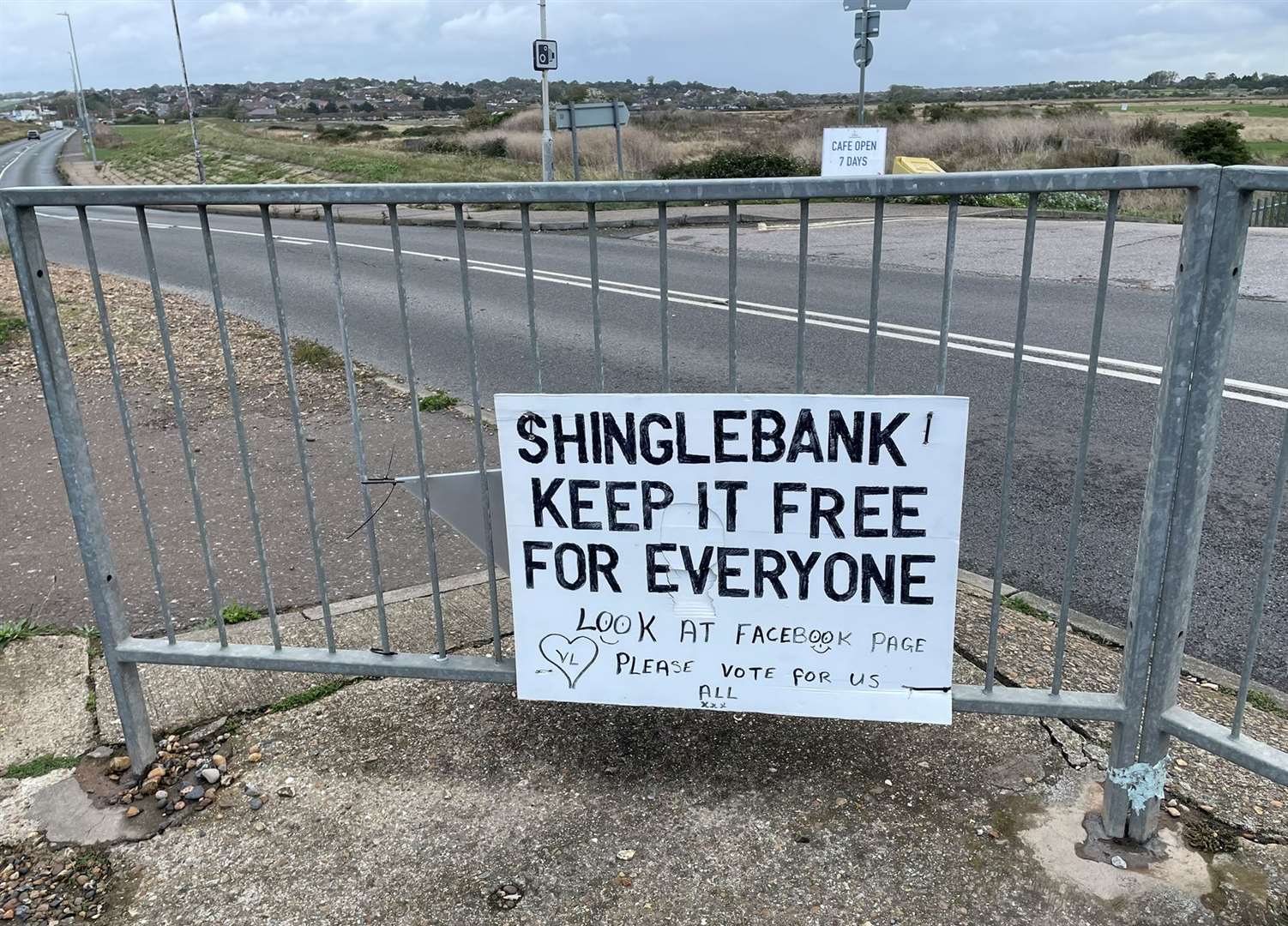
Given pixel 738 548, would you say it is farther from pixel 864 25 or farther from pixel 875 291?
pixel 864 25

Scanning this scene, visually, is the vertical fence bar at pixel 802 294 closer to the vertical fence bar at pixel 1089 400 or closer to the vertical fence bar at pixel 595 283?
the vertical fence bar at pixel 595 283

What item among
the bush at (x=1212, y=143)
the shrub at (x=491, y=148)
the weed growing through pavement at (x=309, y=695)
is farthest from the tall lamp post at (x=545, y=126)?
the weed growing through pavement at (x=309, y=695)

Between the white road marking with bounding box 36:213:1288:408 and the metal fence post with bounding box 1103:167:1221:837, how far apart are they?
161 cm

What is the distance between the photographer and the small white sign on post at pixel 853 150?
13570 mm

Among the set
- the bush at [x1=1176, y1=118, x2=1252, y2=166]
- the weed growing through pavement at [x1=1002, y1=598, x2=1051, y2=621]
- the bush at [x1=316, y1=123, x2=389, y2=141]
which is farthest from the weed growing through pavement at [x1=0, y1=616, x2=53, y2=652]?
the bush at [x1=316, y1=123, x2=389, y2=141]

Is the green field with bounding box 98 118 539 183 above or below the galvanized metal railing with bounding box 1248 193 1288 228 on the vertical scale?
above

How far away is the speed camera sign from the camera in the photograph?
2050cm

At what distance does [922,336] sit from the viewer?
8.45 meters

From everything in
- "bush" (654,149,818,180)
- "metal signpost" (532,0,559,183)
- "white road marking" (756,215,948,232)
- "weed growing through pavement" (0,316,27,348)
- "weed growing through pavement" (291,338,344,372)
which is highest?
"metal signpost" (532,0,559,183)

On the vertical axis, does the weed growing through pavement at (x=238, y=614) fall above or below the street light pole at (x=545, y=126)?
below

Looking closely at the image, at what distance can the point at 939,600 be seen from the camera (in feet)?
8.34

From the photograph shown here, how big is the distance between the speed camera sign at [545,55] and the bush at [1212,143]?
1417 cm

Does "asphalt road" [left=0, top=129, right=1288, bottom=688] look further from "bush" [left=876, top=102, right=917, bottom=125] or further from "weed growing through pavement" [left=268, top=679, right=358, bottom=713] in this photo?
"bush" [left=876, top=102, right=917, bottom=125]

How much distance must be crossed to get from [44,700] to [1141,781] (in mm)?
3396
